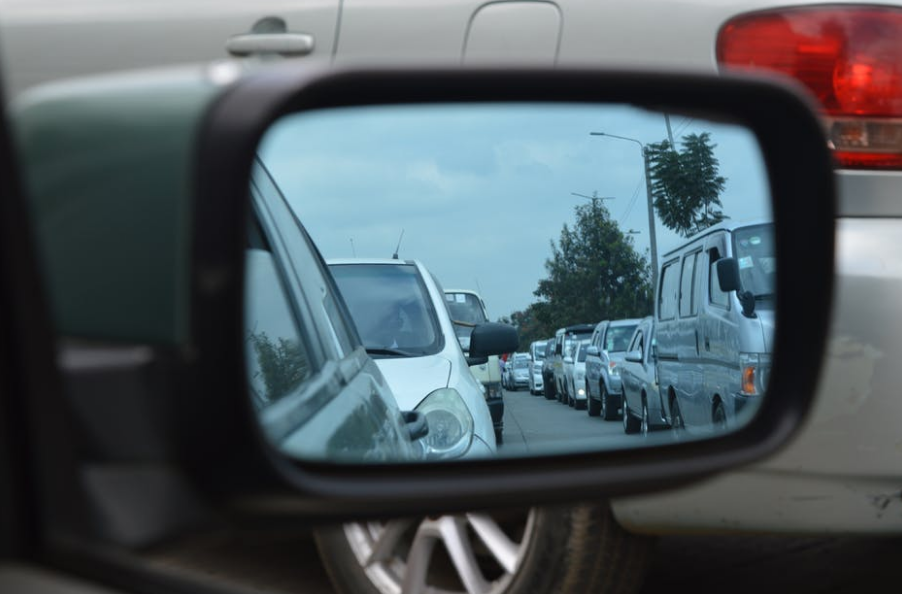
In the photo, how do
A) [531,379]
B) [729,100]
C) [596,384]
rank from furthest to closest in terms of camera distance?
[531,379]
[596,384]
[729,100]


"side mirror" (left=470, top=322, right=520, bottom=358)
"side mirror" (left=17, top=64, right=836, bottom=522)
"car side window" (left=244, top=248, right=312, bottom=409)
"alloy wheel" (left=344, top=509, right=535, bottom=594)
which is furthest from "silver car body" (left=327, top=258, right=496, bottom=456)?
"side mirror" (left=17, top=64, right=836, bottom=522)

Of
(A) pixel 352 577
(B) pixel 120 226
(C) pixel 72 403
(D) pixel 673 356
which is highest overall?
(B) pixel 120 226

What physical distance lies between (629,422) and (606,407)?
0.84 ft

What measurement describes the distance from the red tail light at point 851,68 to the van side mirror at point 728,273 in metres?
0.35

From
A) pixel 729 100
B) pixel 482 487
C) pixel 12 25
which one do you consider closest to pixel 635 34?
pixel 729 100

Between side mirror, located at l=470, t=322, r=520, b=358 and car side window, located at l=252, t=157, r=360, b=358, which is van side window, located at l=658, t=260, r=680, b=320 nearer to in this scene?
car side window, located at l=252, t=157, r=360, b=358

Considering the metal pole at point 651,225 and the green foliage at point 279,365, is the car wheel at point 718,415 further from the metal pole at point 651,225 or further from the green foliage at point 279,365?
the green foliage at point 279,365

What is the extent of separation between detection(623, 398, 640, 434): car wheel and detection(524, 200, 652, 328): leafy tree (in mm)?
181

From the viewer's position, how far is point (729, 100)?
1393 mm

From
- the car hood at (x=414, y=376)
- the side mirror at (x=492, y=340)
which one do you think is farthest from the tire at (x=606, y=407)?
the car hood at (x=414, y=376)

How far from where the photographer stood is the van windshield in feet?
6.79

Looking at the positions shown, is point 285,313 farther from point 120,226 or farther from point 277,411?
point 120,226

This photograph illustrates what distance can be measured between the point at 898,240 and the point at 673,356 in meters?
0.89

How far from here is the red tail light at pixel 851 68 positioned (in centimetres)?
255
